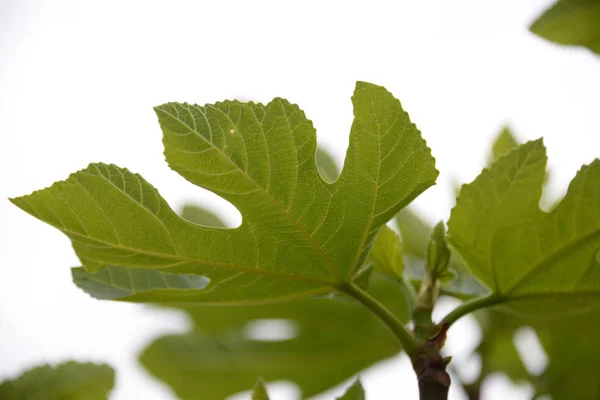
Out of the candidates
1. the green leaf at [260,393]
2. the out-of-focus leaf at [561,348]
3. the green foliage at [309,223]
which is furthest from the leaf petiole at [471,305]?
the out-of-focus leaf at [561,348]

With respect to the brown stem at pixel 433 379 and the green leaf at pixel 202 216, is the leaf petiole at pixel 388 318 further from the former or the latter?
the green leaf at pixel 202 216

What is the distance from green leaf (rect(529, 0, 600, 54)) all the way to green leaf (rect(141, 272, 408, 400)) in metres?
0.51

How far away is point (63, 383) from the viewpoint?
74 cm

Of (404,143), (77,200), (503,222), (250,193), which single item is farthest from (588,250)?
(77,200)

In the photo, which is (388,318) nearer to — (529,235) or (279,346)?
(529,235)

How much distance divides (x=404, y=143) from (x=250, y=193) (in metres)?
0.16

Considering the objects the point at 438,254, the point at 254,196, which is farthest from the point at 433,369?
the point at 254,196

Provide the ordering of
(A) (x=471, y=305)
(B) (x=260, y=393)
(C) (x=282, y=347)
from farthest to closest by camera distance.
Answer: (C) (x=282, y=347) → (A) (x=471, y=305) → (B) (x=260, y=393)

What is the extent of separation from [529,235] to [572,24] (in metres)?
0.32

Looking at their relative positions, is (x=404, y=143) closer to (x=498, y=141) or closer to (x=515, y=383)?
(x=498, y=141)

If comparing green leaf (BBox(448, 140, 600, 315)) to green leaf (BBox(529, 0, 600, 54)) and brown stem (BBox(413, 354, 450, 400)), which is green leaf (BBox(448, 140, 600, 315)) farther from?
green leaf (BBox(529, 0, 600, 54))

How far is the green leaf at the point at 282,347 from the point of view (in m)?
1.10

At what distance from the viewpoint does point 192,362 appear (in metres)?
1.10

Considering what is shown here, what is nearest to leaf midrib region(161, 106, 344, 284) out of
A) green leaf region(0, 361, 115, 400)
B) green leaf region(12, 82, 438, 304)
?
green leaf region(12, 82, 438, 304)
